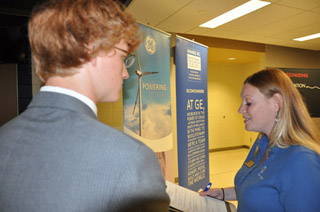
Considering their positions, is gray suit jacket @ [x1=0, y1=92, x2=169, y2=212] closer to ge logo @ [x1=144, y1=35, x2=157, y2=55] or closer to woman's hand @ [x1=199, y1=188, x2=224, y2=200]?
woman's hand @ [x1=199, y1=188, x2=224, y2=200]

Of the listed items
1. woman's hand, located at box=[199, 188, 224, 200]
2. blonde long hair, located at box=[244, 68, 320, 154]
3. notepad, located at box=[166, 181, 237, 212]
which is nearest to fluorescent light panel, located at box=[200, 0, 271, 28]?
blonde long hair, located at box=[244, 68, 320, 154]

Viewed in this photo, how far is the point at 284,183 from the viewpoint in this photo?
97 centimetres

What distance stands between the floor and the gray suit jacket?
418cm

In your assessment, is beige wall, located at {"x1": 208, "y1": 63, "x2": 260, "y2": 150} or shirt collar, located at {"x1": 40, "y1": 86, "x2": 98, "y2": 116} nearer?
shirt collar, located at {"x1": 40, "y1": 86, "x2": 98, "y2": 116}

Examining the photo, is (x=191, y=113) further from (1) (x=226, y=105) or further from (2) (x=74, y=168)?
(1) (x=226, y=105)

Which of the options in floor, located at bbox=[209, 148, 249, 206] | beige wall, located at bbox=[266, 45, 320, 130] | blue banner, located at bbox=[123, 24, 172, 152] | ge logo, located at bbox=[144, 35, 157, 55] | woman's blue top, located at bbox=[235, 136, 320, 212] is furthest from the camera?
beige wall, located at bbox=[266, 45, 320, 130]

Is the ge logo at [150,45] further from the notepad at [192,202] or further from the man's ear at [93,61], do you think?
the man's ear at [93,61]

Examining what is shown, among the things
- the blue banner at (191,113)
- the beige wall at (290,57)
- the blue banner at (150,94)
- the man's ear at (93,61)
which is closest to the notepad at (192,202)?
the man's ear at (93,61)

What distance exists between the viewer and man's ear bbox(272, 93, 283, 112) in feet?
3.97

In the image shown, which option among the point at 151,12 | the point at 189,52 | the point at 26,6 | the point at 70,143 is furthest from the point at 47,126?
the point at 26,6

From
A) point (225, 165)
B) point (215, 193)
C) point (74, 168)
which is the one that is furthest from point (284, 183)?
point (225, 165)

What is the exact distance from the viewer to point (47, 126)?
48 centimetres

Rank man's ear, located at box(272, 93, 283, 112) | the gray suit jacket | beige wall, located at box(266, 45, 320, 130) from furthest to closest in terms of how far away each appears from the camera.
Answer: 1. beige wall, located at box(266, 45, 320, 130)
2. man's ear, located at box(272, 93, 283, 112)
3. the gray suit jacket

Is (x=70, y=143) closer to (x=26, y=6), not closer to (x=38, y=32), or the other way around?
(x=38, y=32)
